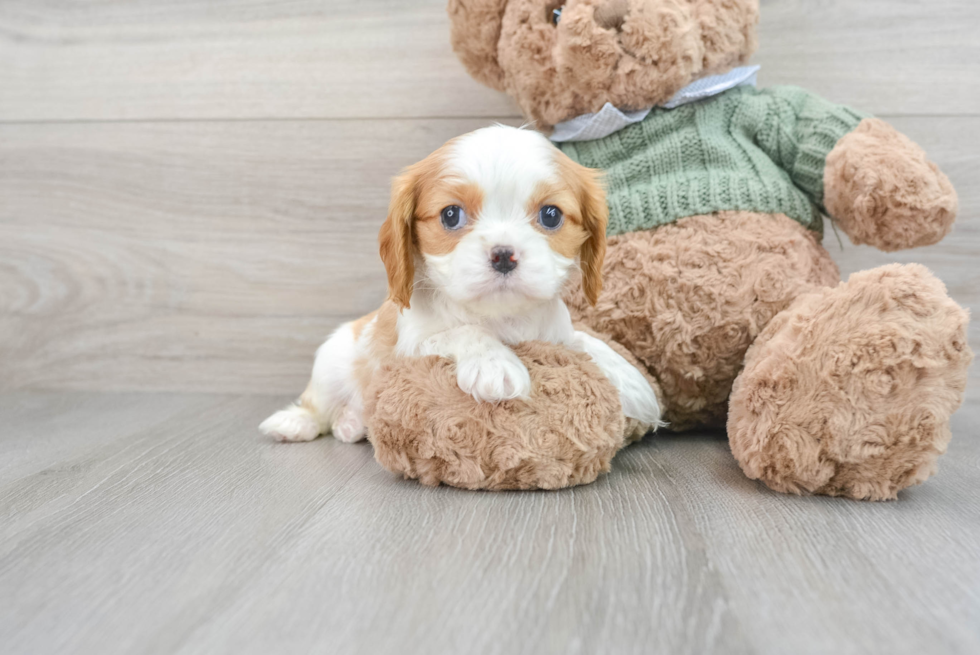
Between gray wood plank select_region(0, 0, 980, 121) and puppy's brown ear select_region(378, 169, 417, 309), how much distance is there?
26.8 inches

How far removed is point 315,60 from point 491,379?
3.41 feet

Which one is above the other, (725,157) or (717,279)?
(725,157)

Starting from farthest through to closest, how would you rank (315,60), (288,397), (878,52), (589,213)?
(288,397), (315,60), (878,52), (589,213)

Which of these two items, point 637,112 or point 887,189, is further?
point 637,112

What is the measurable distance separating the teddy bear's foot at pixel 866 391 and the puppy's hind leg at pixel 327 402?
65 centimetres

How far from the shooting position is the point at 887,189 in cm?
100

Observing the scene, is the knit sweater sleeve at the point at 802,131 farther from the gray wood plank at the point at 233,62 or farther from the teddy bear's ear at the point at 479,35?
the gray wood plank at the point at 233,62

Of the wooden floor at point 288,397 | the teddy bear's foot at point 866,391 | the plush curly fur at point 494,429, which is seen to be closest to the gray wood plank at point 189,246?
the wooden floor at point 288,397

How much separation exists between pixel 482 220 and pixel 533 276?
101 millimetres

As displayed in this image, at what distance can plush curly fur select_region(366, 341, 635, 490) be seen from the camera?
84 centimetres

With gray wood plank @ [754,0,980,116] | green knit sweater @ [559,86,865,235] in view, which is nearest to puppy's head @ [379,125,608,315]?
green knit sweater @ [559,86,865,235]

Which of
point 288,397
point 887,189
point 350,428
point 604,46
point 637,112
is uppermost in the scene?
point 604,46

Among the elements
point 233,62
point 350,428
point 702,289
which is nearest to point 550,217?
point 702,289

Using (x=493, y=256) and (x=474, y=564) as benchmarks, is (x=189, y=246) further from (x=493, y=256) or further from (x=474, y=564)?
(x=474, y=564)
